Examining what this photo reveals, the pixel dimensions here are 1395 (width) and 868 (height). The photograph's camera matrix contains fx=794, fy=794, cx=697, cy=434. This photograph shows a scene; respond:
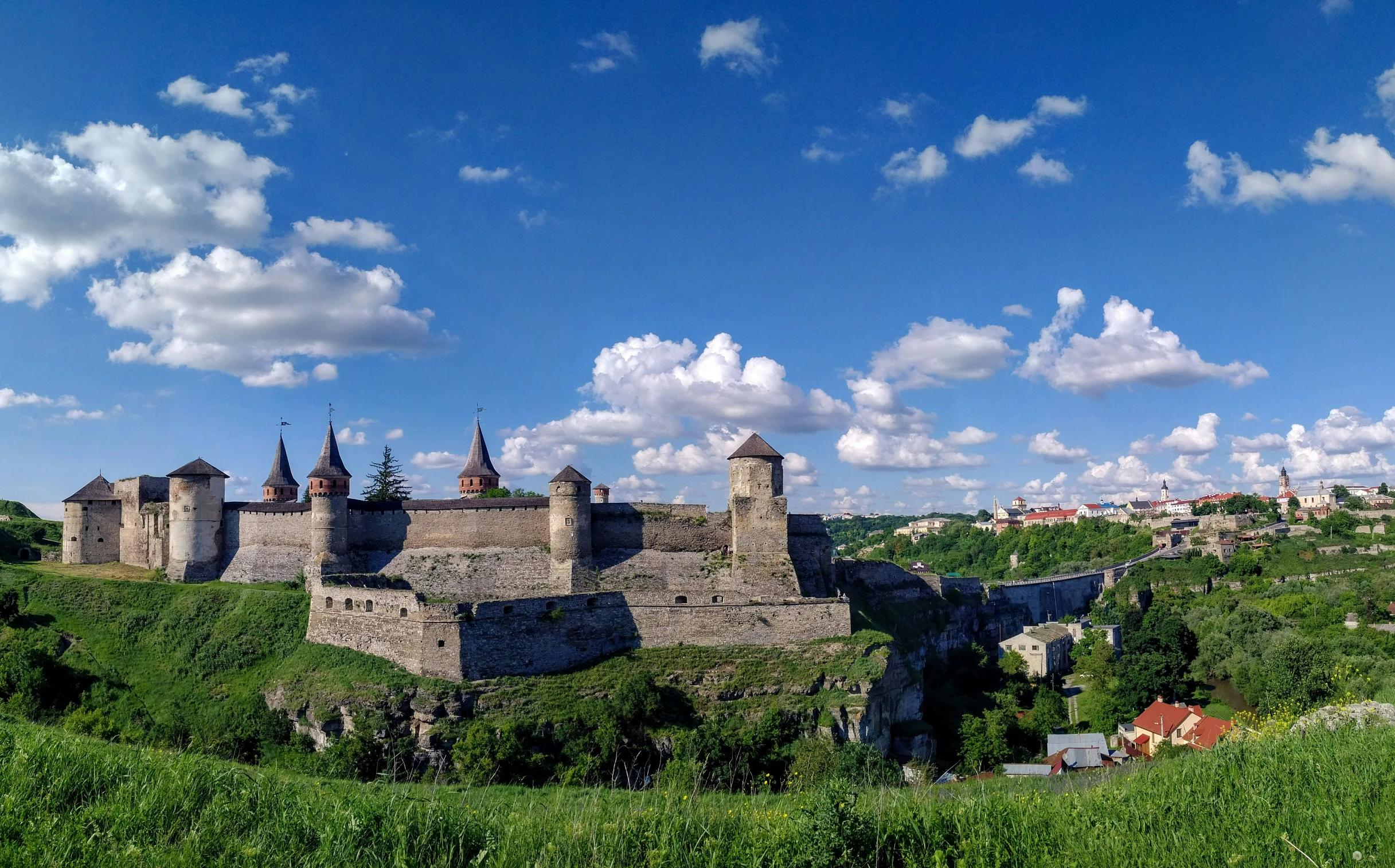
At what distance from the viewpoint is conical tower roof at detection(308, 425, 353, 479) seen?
4628 cm

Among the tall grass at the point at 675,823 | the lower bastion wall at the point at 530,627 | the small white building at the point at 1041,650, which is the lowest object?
the small white building at the point at 1041,650

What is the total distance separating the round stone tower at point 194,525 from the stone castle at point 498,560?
0.24 feet

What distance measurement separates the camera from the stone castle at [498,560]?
34500 mm

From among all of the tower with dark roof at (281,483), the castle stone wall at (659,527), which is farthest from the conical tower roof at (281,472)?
the castle stone wall at (659,527)

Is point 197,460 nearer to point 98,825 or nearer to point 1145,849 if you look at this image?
point 98,825

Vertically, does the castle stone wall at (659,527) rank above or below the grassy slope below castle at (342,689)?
above

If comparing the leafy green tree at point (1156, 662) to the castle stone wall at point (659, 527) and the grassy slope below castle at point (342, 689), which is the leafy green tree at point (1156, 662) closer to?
the grassy slope below castle at point (342, 689)

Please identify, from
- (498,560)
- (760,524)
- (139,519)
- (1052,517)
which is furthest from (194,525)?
(1052,517)

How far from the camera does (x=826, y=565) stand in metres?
45.6

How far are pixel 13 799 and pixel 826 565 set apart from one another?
4064 centimetres

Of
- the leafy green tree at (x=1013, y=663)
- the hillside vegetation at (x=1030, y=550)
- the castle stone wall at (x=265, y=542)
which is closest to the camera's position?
the castle stone wall at (x=265, y=542)

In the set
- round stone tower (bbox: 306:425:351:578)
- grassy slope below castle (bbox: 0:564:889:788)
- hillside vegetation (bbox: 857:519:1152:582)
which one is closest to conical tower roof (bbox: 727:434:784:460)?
grassy slope below castle (bbox: 0:564:889:788)

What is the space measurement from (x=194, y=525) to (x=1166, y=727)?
175 ft

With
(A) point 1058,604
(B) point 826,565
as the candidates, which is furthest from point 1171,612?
(B) point 826,565
